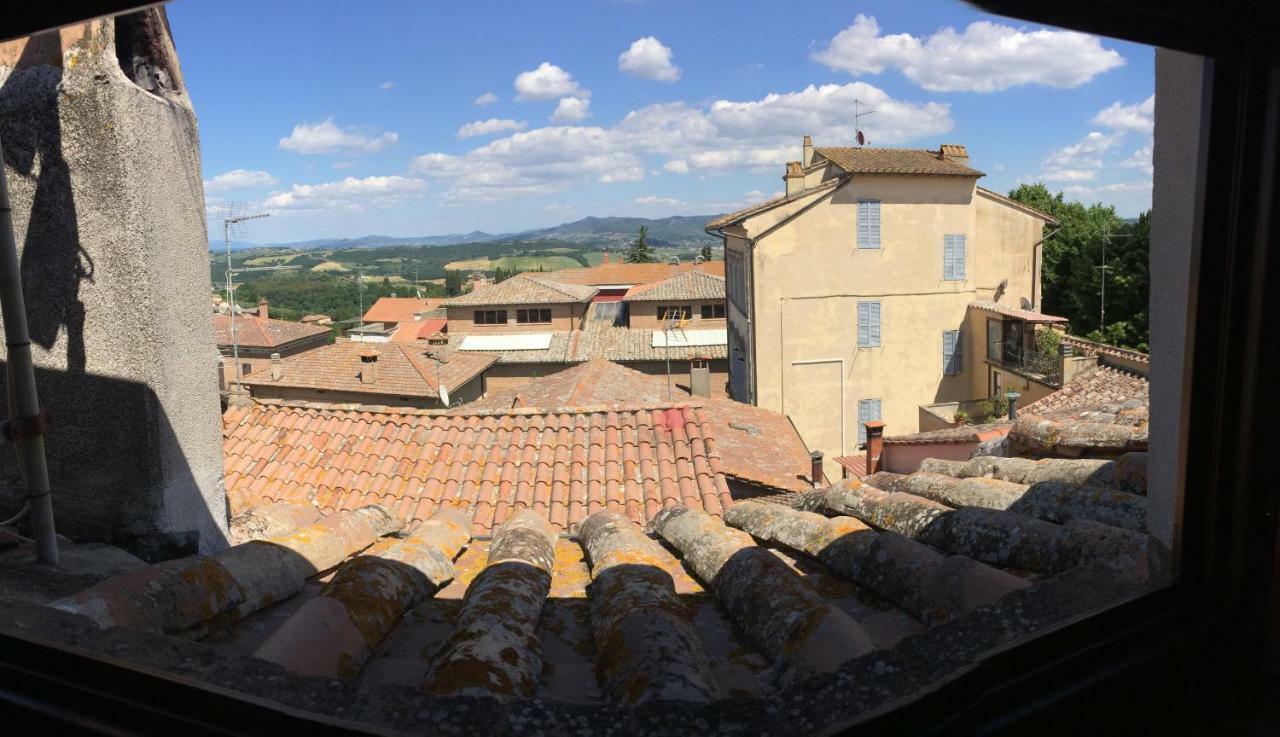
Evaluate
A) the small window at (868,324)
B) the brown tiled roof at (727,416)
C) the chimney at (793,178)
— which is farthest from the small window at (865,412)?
the chimney at (793,178)

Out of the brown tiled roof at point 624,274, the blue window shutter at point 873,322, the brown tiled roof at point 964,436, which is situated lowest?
the brown tiled roof at point 964,436

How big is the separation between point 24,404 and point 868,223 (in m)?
21.8

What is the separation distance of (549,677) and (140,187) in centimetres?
237

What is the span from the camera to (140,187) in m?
3.22

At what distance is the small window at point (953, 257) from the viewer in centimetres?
2331

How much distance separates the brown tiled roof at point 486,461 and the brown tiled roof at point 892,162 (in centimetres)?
1565

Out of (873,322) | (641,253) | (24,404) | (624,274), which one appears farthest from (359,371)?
(641,253)

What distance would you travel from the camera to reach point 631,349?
3603 centimetres

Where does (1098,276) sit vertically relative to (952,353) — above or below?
above

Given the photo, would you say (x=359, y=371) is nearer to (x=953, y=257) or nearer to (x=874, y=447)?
(x=953, y=257)

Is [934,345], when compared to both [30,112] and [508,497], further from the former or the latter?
[30,112]

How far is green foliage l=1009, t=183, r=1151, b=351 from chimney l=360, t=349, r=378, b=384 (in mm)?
22812

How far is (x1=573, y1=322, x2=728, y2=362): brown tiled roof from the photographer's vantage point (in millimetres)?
35469

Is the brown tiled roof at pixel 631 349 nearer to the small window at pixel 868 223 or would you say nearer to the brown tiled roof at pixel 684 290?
the brown tiled roof at pixel 684 290
